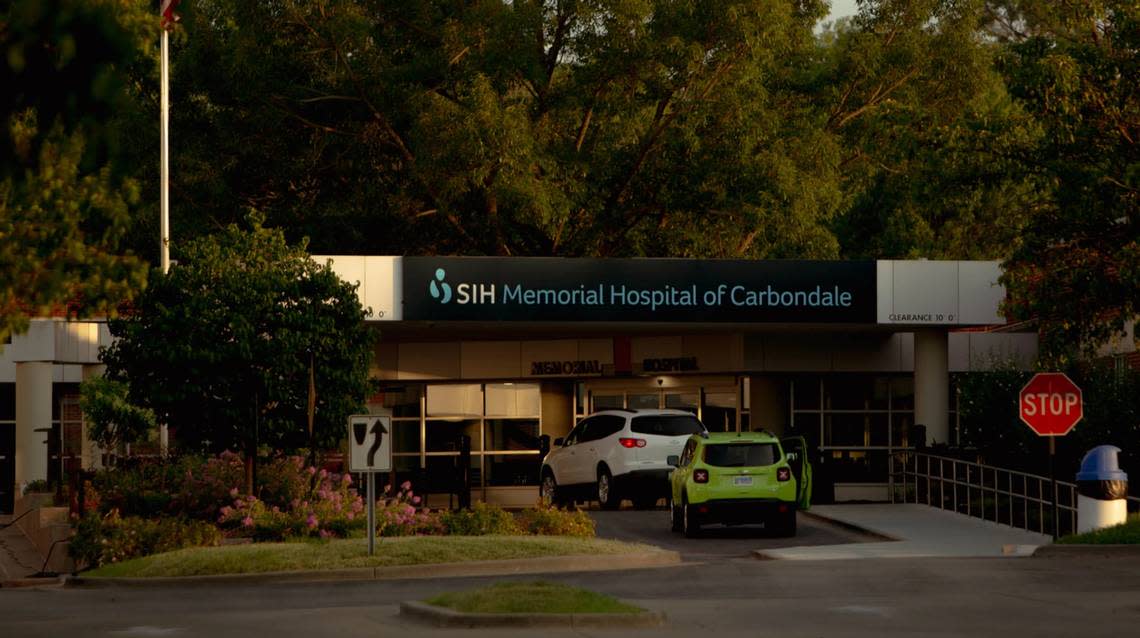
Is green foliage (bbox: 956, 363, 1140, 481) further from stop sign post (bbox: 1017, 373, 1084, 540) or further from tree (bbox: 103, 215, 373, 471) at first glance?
tree (bbox: 103, 215, 373, 471)

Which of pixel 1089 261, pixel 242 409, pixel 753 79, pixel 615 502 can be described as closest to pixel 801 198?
pixel 753 79

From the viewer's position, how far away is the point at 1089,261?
95.2ft

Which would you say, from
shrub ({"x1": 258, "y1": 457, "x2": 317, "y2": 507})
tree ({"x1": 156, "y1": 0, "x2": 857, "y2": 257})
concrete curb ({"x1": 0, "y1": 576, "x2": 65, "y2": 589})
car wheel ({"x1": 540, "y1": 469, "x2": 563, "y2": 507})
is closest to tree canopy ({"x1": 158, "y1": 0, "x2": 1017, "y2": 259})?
tree ({"x1": 156, "y1": 0, "x2": 857, "y2": 257})

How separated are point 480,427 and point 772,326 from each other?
383 inches

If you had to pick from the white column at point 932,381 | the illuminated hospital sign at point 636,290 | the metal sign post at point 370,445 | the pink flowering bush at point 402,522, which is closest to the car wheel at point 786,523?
the pink flowering bush at point 402,522

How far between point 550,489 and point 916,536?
9860mm

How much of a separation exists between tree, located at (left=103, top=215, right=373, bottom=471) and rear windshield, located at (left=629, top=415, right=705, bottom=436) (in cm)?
573

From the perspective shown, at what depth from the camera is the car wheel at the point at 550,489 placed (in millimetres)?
36812

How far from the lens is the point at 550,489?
37125mm

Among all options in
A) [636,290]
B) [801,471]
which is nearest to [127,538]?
[801,471]

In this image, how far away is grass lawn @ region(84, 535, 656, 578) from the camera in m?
23.3

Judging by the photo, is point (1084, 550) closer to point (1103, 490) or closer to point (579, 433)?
point (1103, 490)

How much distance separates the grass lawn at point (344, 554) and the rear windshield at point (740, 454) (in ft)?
13.2

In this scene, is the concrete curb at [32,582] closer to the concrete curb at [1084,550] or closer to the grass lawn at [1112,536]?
the concrete curb at [1084,550]
